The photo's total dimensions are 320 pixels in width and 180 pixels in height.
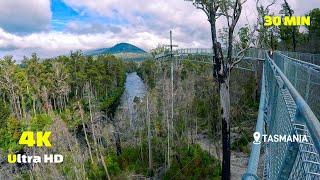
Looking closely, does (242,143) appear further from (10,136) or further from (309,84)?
(10,136)

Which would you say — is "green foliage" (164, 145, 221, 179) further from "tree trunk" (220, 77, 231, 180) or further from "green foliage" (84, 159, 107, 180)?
"tree trunk" (220, 77, 231, 180)

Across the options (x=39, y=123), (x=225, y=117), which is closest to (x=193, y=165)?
(x=225, y=117)

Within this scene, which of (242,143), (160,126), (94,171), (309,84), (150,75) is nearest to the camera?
(309,84)

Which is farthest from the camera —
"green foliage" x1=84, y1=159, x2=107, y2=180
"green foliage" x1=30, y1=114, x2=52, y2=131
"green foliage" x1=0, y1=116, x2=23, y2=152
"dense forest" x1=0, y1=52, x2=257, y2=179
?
"green foliage" x1=30, y1=114, x2=52, y2=131

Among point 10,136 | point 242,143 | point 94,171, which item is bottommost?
point 10,136

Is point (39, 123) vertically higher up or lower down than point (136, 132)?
lower down

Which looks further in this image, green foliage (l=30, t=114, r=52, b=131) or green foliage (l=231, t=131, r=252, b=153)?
green foliage (l=30, t=114, r=52, b=131)

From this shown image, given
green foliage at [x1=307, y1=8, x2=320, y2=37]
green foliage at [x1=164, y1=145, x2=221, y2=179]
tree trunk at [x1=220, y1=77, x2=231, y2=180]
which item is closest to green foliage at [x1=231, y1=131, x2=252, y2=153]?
green foliage at [x1=164, y1=145, x2=221, y2=179]

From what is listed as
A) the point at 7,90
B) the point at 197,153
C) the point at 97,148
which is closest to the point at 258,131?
the point at 197,153

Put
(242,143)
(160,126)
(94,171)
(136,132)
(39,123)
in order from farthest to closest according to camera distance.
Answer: (39,123)
(136,132)
(160,126)
(242,143)
(94,171)

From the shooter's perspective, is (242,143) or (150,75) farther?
(150,75)

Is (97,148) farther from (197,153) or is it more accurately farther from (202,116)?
(202,116)
